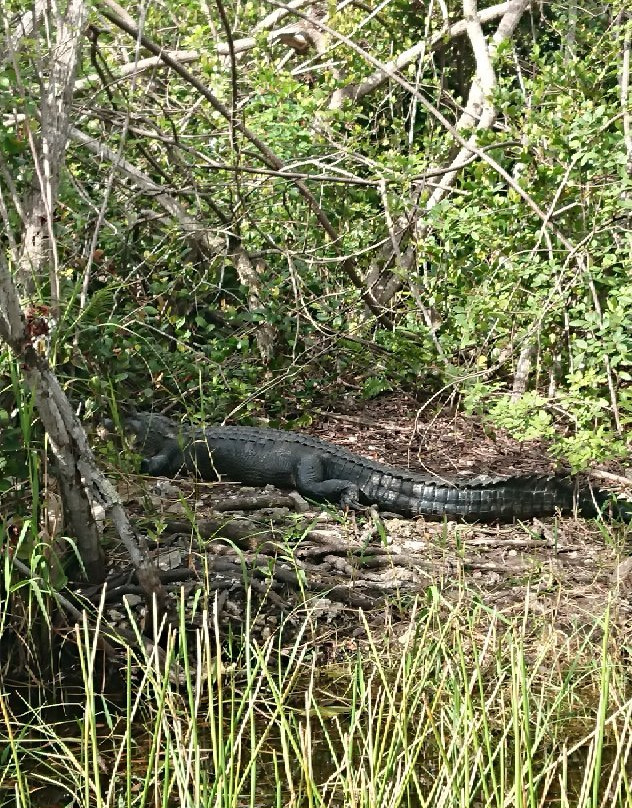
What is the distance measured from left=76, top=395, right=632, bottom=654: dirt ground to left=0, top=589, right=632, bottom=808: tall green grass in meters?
0.14

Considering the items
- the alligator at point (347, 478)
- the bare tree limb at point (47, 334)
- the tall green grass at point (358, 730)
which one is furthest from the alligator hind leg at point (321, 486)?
the bare tree limb at point (47, 334)

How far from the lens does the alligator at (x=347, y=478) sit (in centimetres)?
519

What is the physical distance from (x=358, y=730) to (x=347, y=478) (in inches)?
112

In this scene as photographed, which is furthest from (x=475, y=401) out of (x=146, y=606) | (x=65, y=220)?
(x=65, y=220)

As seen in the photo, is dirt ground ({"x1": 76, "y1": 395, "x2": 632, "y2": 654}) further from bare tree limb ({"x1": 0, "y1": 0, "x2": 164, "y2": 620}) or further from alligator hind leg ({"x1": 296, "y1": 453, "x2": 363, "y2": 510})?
bare tree limb ({"x1": 0, "y1": 0, "x2": 164, "y2": 620})

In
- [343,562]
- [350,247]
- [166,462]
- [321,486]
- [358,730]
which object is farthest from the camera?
[350,247]

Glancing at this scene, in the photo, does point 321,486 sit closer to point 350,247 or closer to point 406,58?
point 350,247

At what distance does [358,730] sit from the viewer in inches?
118

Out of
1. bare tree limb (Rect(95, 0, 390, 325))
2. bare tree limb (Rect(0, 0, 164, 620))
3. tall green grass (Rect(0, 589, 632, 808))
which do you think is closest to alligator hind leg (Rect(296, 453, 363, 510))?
bare tree limb (Rect(95, 0, 390, 325))

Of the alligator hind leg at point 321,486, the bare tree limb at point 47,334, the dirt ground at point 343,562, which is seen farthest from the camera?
the alligator hind leg at point 321,486

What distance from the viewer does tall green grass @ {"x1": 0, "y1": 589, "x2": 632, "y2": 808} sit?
2143 mm

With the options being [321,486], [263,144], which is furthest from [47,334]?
[263,144]

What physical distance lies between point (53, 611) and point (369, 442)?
331cm

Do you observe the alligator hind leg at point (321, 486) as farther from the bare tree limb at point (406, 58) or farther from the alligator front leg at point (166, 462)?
the bare tree limb at point (406, 58)
